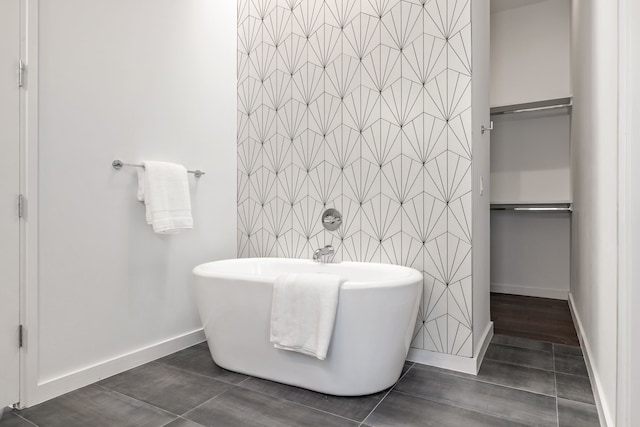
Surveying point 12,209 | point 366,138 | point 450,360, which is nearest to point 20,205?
point 12,209

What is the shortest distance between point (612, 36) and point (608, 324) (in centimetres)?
105

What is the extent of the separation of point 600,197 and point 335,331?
127 centimetres

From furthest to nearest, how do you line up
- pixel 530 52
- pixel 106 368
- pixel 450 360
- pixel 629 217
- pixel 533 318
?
pixel 530 52 < pixel 533 318 < pixel 450 360 < pixel 106 368 < pixel 629 217

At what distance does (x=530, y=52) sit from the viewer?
3646 mm

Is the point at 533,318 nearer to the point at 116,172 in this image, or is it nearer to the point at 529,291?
the point at 529,291

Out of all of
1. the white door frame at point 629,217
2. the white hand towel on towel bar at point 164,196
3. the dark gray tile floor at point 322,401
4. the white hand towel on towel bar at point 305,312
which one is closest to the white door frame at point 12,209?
the dark gray tile floor at point 322,401

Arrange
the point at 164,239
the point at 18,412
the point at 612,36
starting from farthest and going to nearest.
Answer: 1. the point at 164,239
2. the point at 18,412
3. the point at 612,36

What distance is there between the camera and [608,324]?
1.45 meters

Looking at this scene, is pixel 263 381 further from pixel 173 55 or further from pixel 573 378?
pixel 173 55

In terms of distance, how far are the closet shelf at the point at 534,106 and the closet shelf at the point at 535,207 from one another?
0.82 m

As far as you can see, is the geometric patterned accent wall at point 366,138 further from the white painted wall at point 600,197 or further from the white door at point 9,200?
the white door at point 9,200

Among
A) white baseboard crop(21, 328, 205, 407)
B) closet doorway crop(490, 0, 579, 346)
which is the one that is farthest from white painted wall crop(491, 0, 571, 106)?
white baseboard crop(21, 328, 205, 407)

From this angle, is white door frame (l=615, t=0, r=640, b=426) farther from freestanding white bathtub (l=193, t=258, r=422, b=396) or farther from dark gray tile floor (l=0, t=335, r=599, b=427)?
freestanding white bathtub (l=193, t=258, r=422, b=396)

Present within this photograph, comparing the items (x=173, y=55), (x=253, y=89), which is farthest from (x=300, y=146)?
(x=173, y=55)
